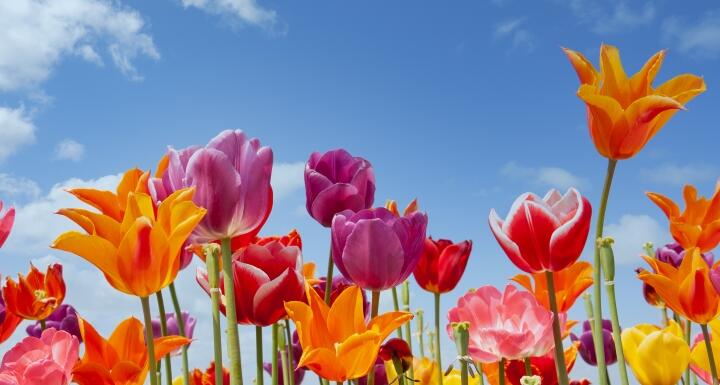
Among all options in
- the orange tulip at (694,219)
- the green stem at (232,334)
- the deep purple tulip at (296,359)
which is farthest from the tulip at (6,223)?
the orange tulip at (694,219)

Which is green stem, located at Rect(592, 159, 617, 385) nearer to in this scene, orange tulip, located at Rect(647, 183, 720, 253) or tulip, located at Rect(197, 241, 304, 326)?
tulip, located at Rect(197, 241, 304, 326)

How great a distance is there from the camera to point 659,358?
2.72m

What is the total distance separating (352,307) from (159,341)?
505mm

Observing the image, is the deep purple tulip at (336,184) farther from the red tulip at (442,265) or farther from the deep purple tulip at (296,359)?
the deep purple tulip at (296,359)

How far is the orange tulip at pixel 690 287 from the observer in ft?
8.81

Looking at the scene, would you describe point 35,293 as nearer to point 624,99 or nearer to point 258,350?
point 258,350

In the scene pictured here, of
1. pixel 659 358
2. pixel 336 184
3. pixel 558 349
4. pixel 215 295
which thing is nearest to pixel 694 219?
pixel 659 358

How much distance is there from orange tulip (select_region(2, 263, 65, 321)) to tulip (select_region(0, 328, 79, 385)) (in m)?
1.14

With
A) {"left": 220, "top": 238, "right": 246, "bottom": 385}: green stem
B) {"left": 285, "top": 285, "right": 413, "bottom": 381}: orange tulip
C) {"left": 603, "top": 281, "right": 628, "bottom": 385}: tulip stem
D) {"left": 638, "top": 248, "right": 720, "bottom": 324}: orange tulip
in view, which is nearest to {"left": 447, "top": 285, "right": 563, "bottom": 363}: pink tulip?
{"left": 603, "top": 281, "right": 628, "bottom": 385}: tulip stem

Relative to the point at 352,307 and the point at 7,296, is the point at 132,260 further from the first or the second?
the point at 7,296

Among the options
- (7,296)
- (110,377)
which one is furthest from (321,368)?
(7,296)

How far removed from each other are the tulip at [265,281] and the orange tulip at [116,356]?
0.77ft

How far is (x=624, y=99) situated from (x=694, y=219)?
133 centimetres

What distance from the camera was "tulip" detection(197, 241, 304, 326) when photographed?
80.9 inches
